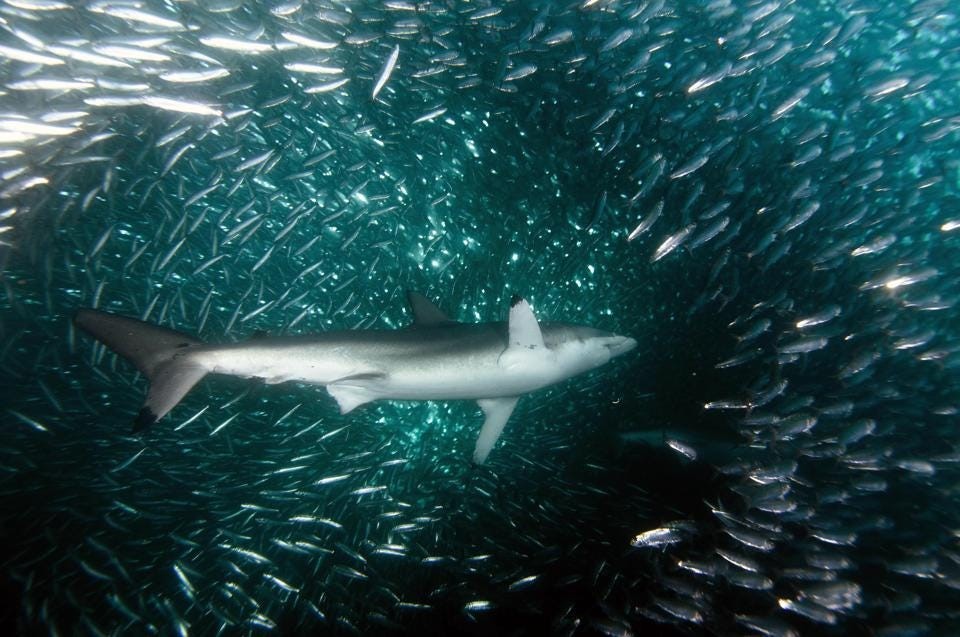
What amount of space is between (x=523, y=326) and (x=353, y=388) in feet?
6.06

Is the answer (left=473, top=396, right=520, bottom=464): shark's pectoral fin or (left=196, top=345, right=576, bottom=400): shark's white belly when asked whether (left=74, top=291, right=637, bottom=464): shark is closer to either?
(left=196, top=345, right=576, bottom=400): shark's white belly

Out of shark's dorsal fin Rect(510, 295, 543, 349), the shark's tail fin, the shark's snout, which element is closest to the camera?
the shark's tail fin

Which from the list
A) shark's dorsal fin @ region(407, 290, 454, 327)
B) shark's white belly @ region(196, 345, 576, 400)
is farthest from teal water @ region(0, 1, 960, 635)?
shark's dorsal fin @ region(407, 290, 454, 327)

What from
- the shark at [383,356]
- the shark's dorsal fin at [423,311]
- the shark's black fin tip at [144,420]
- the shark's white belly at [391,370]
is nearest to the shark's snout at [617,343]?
the shark at [383,356]

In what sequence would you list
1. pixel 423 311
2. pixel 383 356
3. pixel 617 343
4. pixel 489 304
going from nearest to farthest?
pixel 383 356
pixel 423 311
pixel 617 343
pixel 489 304

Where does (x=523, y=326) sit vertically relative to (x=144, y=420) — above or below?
below

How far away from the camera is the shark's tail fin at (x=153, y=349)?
13.4 ft

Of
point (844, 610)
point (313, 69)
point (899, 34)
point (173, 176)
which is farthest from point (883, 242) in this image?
point (173, 176)

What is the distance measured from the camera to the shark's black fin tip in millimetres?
3719

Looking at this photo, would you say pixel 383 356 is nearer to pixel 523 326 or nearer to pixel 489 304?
pixel 523 326

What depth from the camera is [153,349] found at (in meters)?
4.26

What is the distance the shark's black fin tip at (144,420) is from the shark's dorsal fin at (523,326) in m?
3.33

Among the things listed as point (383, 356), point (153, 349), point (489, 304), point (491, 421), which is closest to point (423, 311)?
point (383, 356)

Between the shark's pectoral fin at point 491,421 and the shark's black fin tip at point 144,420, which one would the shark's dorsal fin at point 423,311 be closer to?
the shark's pectoral fin at point 491,421
